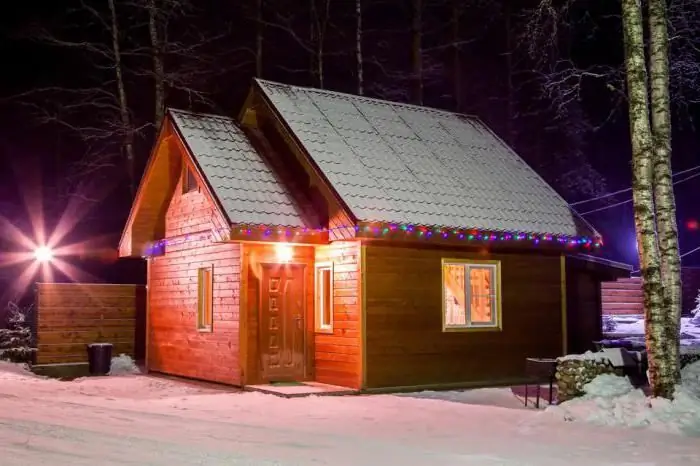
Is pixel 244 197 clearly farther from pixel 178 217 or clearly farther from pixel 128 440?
pixel 128 440

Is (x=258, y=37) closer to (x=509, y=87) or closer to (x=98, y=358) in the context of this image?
(x=509, y=87)

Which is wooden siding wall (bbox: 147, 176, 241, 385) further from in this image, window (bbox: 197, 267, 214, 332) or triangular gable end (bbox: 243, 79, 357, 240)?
triangular gable end (bbox: 243, 79, 357, 240)

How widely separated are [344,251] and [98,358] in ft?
22.3

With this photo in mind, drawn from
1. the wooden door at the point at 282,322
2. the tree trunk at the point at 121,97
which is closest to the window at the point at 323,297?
the wooden door at the point at 282,322

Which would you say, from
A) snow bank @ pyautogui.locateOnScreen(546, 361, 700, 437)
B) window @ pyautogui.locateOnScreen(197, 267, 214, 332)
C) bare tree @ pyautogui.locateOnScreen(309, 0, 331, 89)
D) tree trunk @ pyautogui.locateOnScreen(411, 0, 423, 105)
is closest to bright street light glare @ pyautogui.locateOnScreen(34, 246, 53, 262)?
bare tree @ pyautogui.locateOnScreen(309, 0, 331, 89)

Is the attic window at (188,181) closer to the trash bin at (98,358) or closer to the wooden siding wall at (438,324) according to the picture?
the trash bin at (98,358)

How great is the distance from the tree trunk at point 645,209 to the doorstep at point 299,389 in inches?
194

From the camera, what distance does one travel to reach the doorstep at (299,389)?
1339 centimetres

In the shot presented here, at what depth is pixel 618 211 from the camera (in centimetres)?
3691

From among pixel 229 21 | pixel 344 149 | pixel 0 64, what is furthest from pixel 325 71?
pixel 344 149

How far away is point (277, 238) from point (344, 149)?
8.01 ft

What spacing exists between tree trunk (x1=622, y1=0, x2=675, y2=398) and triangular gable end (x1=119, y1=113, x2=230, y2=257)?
8.08 metres

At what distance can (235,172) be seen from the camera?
1491 centimetres

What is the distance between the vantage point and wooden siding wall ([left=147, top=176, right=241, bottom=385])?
14883 millimetres
